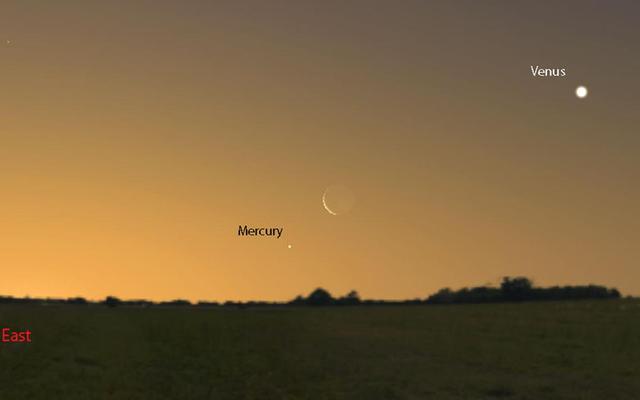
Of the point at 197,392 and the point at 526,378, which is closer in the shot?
the point at 197,392

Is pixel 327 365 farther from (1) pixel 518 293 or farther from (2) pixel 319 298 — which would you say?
(2) pixel 319 298

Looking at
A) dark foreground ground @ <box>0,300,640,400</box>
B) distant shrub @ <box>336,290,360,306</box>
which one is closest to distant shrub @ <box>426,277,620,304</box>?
distant shrub @ <box>336,290,360,306</box>

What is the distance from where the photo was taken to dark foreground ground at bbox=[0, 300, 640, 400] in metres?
23.7

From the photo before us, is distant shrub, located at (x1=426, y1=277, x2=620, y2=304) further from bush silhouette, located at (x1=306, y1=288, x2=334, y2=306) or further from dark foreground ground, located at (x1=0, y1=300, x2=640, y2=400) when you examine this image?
dark foreground ground, located at (x1=0, y1=300, x2=640, y2=400)

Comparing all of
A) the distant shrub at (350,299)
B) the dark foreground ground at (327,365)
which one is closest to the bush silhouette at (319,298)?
the distant shrub at (350,299)

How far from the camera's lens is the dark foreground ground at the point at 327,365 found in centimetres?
2372

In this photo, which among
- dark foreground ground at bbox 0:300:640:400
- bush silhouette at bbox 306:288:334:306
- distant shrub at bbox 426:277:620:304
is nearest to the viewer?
dark foreground ground at bbox 0:300:640:400

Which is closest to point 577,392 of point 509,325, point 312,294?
point 509,325

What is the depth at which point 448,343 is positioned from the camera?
43.1 meters

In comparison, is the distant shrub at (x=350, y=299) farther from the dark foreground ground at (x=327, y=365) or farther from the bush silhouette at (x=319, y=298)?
the dark foreground ground at (x=327, y=365)

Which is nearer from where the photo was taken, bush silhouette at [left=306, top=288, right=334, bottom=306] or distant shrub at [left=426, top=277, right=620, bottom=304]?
distant shrub at [left=426, top=277, right=620, bottom=304]

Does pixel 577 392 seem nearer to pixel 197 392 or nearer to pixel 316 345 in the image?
pixel 197 392

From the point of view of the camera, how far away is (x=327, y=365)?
1243 inches

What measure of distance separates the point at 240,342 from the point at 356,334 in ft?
38.4
